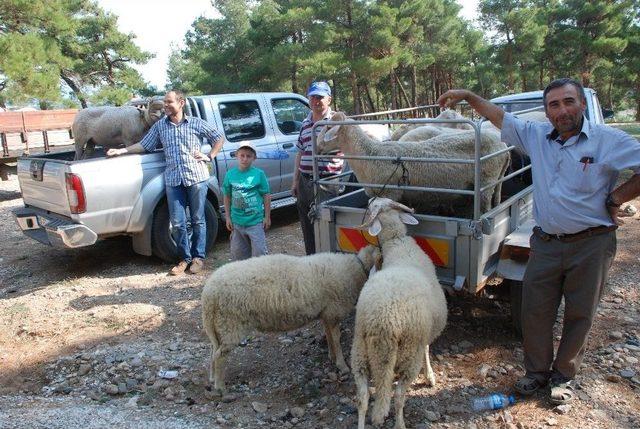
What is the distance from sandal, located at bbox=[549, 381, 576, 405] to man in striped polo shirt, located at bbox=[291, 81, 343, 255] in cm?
246

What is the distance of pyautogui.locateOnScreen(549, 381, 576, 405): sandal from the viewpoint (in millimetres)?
3223

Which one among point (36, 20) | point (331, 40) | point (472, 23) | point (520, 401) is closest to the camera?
point (520, 401)

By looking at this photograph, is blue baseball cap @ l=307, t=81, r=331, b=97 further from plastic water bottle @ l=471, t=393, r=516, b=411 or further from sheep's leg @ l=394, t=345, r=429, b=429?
plastic water bottle @ l=471, t=393, r=516, b=411

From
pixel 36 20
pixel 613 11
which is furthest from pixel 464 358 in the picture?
pixel 613 11

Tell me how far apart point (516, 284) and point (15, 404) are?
12.4ft

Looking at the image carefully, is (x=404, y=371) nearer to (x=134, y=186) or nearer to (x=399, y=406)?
(x=399, y=406)

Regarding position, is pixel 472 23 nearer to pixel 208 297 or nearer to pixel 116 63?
pixel 116 63

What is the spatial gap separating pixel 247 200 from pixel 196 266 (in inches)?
69.1

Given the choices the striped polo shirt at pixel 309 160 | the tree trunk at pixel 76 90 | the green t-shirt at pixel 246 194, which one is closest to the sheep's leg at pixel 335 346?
the green t-shirt at pixel 246 194

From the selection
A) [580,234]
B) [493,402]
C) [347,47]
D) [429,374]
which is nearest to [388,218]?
[429,374]

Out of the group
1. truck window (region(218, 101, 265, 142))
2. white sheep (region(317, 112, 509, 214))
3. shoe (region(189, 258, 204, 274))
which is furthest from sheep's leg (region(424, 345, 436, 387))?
truck window (region(218, 101, 265, 142))

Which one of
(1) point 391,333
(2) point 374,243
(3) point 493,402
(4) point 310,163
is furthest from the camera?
(4) point 310,163

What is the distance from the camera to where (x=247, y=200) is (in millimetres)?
4914

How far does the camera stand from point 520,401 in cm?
333
